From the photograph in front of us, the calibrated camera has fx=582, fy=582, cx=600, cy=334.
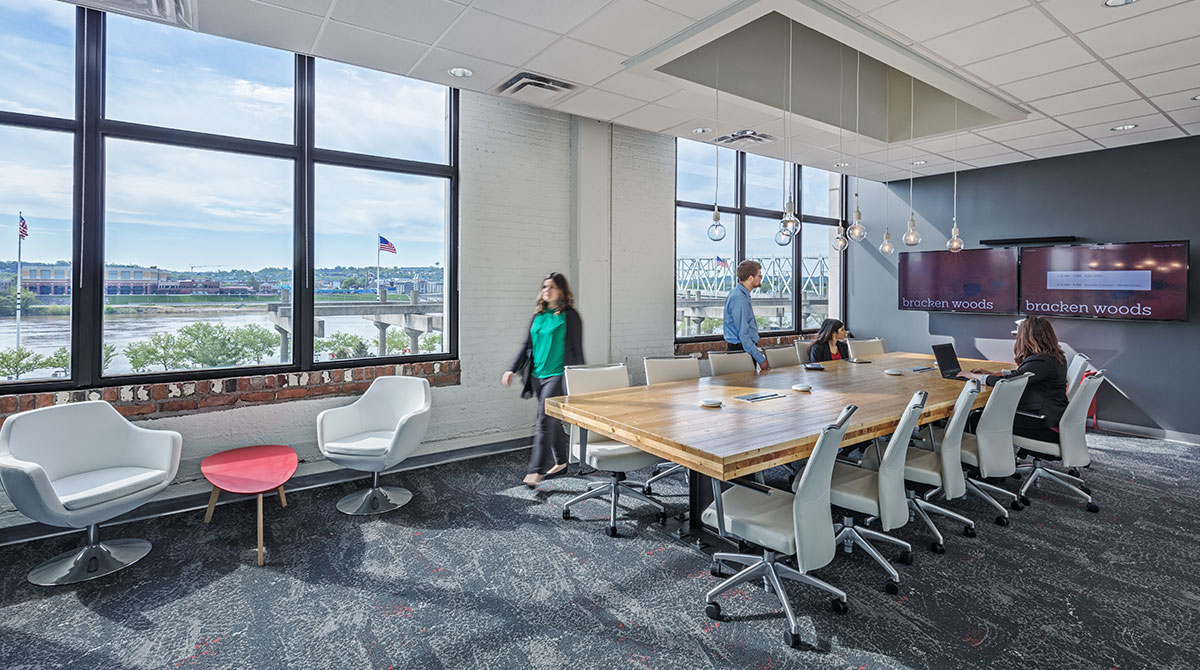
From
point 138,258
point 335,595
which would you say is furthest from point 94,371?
point 335,595

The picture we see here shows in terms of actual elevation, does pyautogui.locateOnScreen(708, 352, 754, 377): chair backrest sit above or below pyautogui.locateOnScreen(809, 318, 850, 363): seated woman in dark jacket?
A: below

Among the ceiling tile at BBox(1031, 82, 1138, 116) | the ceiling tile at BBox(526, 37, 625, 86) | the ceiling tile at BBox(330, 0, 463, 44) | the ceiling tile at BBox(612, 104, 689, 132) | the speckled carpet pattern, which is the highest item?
the ceiling tile at BBox(612, 104, 689, 132)

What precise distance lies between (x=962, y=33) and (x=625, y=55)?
2004mm

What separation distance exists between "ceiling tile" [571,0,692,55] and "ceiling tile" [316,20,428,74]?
1.07 metres

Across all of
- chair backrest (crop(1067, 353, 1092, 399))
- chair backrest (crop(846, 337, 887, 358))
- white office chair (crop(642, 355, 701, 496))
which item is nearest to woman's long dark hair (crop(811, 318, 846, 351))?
chair backrest (crop(846, 337, 887, 358))

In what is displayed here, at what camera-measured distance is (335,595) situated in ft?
9.04

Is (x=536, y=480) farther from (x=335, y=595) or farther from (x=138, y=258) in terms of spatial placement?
(x=138, y=258)

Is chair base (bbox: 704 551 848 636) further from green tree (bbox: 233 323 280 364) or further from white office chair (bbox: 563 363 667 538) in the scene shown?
green tree (bbox: 233 323 280 364)

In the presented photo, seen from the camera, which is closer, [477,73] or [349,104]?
[477,73]

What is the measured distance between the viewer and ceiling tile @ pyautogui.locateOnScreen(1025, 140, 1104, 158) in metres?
5.88

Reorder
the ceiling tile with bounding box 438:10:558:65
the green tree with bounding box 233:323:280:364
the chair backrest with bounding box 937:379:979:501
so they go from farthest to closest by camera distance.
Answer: the green tree with bounding box 233:323:280:364, the ceiling tile with bounding box 438:10:558:65, the chair backrest with bounding box 937:379:979:501

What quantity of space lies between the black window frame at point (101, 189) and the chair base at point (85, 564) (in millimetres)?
1098

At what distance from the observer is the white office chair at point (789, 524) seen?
2.33 m

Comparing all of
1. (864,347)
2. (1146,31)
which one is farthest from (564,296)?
(1146,31)
